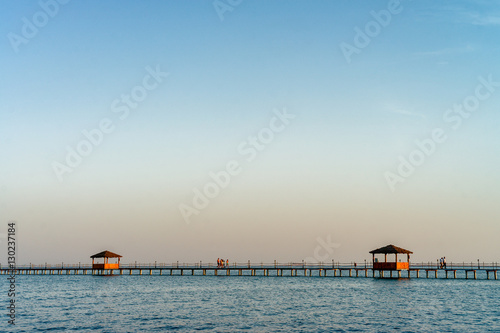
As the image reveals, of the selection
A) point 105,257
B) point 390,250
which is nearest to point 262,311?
point 390,250

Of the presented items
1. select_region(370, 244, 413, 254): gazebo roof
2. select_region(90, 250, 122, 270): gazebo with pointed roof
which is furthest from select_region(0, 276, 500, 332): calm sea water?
select_region(90, 250, 122, 270): gazebo with pointed roof

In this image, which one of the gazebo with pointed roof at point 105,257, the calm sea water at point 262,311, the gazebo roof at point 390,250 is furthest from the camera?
the gazebo with pointed roof at point 105,257

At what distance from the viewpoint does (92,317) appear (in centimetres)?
3628

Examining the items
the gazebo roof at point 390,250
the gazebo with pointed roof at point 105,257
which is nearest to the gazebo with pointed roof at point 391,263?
the gazebo roof at point 390,250

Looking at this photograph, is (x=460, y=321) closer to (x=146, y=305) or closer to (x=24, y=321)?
(x=146, y=305)

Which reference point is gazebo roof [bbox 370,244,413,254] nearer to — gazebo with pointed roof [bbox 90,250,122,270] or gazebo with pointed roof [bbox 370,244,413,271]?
gazebo with pointed roof [bbox 370,244,413,271]

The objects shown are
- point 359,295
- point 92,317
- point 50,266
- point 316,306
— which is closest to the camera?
point 92,317

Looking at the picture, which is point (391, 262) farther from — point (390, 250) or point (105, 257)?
point (105, 257)

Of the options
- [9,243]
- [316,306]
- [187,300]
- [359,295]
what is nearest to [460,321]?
[316,306]

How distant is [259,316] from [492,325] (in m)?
16.4

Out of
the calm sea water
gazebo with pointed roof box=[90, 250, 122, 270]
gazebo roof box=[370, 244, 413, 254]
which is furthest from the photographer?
gazebo with pointed roof box=[90, 250, 122, 270]

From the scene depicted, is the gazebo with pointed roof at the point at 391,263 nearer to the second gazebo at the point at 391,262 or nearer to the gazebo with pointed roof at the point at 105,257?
the second gazebo at the point at 391,262

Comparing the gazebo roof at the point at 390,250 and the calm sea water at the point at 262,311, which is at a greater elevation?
the gazebo roof at the point at 390,250

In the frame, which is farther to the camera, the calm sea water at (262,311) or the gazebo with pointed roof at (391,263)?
the gazebo with pointed roof at (391,263)
